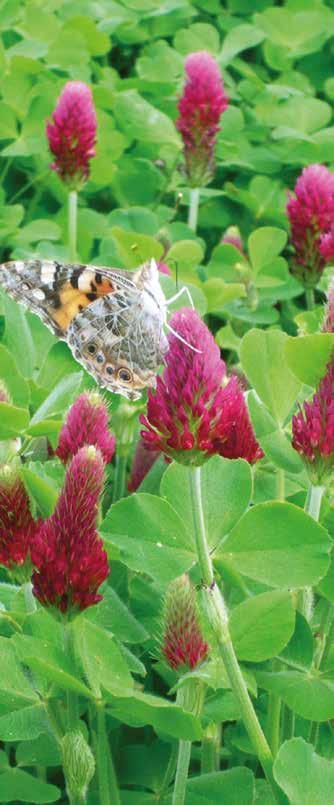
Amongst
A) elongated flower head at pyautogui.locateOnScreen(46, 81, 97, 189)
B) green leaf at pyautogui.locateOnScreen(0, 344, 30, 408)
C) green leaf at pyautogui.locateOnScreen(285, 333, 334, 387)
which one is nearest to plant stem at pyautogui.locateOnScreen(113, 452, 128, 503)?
green leaf at pyautogui.locateOnScreen(0, 344, 30, 408)

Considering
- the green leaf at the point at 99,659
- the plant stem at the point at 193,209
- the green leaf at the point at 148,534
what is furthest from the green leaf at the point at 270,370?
the plant stem at the point at 193,209

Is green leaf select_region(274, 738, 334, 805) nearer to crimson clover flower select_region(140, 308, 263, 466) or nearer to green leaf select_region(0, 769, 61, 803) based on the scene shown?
crimson clover flower select_region(140, 308, 263, 466)

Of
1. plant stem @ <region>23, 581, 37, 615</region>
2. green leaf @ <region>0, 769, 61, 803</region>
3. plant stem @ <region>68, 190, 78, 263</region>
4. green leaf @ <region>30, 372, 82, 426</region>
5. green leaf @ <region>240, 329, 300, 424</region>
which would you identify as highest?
green leaf @ <region>240, 329, 300, 424</region>

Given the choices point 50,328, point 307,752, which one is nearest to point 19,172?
point 50,328

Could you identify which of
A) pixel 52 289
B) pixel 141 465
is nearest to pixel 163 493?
pixel 141 465

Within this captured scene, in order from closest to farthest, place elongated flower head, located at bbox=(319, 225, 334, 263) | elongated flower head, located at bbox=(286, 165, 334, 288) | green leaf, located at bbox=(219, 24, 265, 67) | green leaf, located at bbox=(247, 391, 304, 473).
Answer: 1. green leaf, located at bbox=(247, 391, 304, 473)
2. elongated flower head, located at bbox=(319, 225, 334, 263)
3. elongated flower head, located at bbox=(286, 165, 334, 288)
4. green leaf, located at bbox=(219, 24, 265, 67)

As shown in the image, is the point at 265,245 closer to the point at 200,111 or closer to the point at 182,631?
the point at 200,111

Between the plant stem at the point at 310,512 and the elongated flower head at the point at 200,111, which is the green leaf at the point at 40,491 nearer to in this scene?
the plant stem at the point at 310,512
